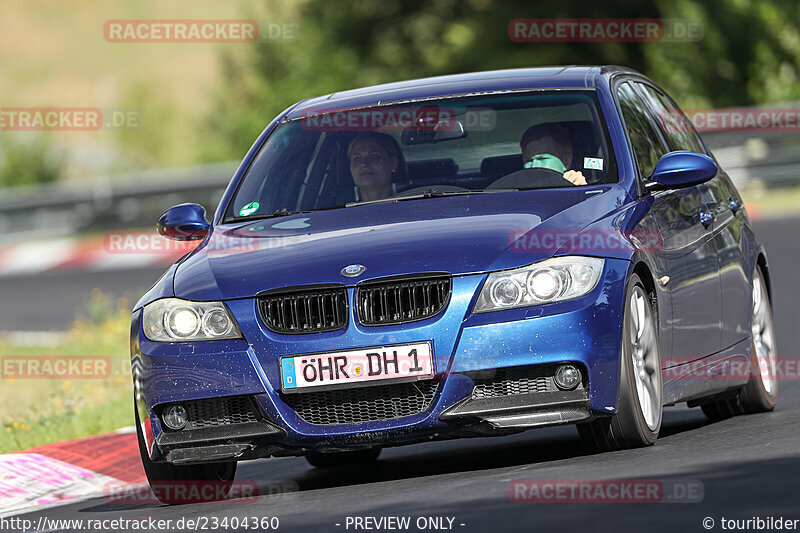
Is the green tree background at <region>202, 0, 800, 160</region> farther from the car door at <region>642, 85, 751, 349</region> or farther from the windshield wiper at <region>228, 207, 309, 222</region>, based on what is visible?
the windshield wiper at <region>228, 207, 309, 222</region>

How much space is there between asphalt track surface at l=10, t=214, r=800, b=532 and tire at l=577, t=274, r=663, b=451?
69mm

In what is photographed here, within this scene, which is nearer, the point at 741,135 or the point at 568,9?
the point at 741,135

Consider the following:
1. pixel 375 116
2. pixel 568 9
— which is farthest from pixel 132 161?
pixel 375 116

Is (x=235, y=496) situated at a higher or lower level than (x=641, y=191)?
lower

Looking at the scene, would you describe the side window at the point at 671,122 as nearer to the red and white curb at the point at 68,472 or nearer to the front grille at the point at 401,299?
the front grille at the point at 401,299

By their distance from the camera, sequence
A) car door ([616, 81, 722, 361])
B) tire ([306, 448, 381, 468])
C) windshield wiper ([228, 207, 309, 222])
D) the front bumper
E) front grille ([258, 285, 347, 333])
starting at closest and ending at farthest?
the front bumper < front grille ([258, 285, 347, 333]) < car door ([616, 81, 722, 361]) < windshield wiper ([228, 207, 309, 222]) < tire ([306, 448, 381, 468])

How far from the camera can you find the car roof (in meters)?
8.37

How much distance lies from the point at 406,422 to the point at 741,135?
866 inches

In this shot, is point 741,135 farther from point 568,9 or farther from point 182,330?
point 182,330

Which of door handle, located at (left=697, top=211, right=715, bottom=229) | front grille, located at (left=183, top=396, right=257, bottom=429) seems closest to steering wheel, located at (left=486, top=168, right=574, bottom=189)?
door handle, located at (left=697, top=211, right=715, bottom=229)

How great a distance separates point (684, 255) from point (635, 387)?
3.48 ft

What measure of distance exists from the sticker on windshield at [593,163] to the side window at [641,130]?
220mm

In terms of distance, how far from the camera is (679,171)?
7781 mm

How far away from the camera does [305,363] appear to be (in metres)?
6.82
